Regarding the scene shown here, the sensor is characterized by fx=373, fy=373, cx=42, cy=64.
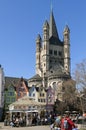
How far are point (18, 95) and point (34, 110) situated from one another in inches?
2516

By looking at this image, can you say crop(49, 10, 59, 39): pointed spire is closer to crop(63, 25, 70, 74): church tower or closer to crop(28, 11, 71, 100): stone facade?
crop(28, 11, 71, 100): stone facade

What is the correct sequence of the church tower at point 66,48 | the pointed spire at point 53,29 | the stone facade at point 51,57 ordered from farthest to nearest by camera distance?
the pointed spire at point 53,29 < the church tower at point 66,48 < the stone facade at point 51,57

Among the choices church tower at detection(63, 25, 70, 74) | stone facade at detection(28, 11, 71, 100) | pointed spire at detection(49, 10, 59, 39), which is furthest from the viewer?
pointed spire at detection(49, 10, 59, 39)

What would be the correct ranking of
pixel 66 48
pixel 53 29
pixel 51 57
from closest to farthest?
pixel 51 57 → pixel 66 48 → pixel 53 29

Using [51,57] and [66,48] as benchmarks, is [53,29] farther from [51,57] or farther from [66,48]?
[51,57]

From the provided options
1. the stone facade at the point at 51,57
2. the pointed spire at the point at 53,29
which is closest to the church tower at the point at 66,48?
the stone facade at the point at 51,57

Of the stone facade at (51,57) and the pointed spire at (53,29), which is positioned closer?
the stone facade at (51,57)

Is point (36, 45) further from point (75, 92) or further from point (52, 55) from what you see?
point (75, 92)

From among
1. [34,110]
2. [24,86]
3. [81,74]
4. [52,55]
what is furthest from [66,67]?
[34,110]

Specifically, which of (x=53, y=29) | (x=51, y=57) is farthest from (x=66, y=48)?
(x=53, y=29)

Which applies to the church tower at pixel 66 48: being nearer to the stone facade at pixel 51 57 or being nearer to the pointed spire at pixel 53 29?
the stone facade at pixel 51 57

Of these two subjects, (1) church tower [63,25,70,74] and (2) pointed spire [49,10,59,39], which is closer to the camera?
(1) church tower [63,25,70,74]

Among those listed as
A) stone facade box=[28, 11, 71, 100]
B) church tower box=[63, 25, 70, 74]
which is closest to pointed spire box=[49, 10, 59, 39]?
stone facade box=[28, 11, 71, 100]

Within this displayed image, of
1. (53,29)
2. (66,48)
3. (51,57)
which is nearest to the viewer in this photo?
(51,57)
